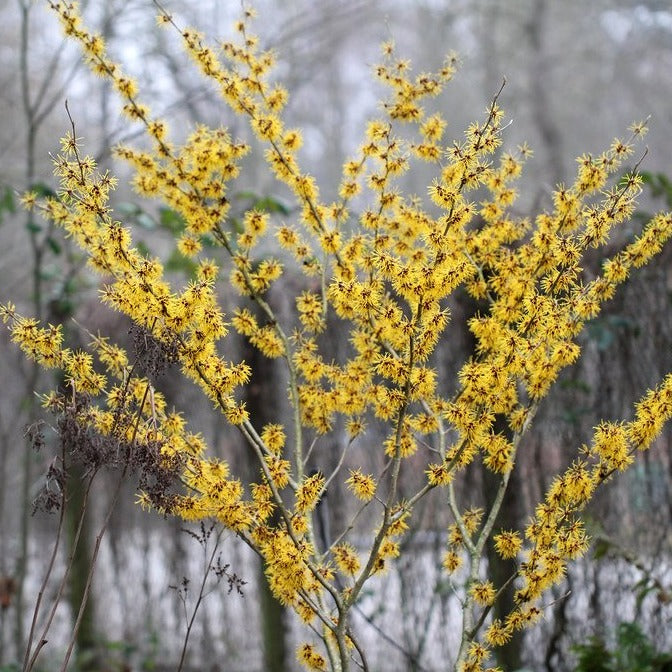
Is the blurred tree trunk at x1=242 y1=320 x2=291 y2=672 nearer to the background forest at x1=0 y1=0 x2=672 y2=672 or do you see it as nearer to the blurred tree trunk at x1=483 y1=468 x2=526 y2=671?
the background forest at x1=0 y1=0 x2=672 y2=672

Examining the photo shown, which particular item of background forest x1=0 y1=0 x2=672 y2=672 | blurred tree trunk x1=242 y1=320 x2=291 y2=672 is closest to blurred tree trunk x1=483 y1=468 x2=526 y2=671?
background forest x1=0 y1=0 x2=672 y2=672

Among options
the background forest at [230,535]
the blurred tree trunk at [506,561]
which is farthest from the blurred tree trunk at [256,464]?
the blurred tree trunk at [506,561]

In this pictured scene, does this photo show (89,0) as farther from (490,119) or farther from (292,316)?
(490,119)

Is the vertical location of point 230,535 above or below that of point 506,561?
above

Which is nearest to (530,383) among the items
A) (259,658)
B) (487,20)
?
(259,658)

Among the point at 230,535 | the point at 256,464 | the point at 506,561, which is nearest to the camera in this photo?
the point at 506,561

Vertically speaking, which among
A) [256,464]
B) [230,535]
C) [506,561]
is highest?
[256,464]

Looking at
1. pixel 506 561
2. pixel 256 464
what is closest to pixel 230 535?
pixel 256 464

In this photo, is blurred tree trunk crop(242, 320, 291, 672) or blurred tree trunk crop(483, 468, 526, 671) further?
blurred tree trunk crop(242, 320, 291, 672)

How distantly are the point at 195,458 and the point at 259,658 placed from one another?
119 inches

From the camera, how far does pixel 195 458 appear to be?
81.6 inches

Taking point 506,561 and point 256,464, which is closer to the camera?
point 506,561

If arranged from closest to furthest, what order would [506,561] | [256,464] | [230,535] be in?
[506,561]
[256,464]
[230,535]

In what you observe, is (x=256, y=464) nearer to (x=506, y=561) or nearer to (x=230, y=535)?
(x=230, y=535)
